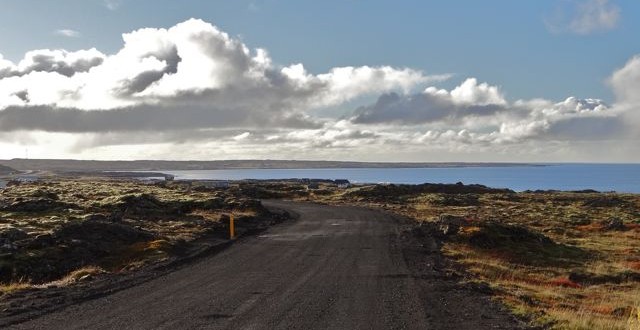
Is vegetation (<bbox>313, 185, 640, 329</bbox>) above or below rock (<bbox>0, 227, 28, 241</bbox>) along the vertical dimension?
below

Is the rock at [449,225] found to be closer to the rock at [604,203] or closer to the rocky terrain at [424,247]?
the rocky terrain at [424,247]

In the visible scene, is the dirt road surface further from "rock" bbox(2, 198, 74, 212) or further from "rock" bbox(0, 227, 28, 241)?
"rock" bbox(2, 198, 74, 212)

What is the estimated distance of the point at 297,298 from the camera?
52.9 ft

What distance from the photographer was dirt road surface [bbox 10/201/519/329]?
13289mm

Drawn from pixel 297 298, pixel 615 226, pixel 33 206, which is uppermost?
pixel 297 298

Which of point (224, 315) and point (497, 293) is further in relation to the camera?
point (497, 293)

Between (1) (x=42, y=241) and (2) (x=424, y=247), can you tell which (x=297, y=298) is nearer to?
(2) (x=424, y=247)

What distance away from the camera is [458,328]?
12.7 meters

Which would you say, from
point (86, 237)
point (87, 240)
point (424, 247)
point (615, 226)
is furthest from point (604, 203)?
point (87, 240)

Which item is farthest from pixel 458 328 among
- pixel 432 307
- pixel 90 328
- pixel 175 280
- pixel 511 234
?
pixel 511 234

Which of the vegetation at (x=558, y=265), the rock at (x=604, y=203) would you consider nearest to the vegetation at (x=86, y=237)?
the vegetation at (x=558, y=265)

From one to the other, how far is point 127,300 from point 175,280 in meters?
3.56

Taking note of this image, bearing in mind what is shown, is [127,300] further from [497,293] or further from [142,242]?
[142,242]

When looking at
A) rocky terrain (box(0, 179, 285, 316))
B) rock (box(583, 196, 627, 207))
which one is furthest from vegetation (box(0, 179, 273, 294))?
rock (box(583, 196, 627, 207))
